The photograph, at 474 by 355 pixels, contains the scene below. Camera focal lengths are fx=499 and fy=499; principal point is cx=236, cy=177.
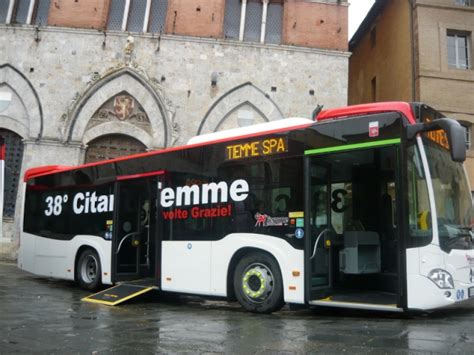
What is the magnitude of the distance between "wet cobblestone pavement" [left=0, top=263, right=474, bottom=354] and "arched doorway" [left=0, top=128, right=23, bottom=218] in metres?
10.7

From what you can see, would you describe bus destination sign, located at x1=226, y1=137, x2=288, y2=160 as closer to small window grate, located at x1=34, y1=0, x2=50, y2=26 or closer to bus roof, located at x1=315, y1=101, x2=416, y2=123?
bus roof, located at x1=315, y1=101, x2=416, y2=123

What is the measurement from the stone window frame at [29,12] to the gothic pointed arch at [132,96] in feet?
11.5

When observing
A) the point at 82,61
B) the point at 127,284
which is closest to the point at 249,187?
the point at 127,284

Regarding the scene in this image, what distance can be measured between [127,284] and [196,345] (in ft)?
16.3

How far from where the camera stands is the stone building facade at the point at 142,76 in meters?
18.8

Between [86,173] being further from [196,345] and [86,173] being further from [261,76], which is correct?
[261,76]

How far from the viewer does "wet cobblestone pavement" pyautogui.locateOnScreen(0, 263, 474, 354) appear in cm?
521

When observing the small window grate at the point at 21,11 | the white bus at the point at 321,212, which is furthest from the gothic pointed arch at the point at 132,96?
the white bus at the point at 321,212

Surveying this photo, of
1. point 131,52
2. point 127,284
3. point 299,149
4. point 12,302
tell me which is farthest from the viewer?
point 131,52

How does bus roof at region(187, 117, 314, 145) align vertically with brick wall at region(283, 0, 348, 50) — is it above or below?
below

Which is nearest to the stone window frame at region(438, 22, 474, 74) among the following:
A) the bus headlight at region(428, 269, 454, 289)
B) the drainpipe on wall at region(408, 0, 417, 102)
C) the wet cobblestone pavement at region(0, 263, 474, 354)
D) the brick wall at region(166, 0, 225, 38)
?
the drainpipe on wall at region(408, 0, 417, 102)

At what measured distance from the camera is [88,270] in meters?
11.2

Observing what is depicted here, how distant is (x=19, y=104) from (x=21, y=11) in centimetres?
385

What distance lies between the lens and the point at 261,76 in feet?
63.2
